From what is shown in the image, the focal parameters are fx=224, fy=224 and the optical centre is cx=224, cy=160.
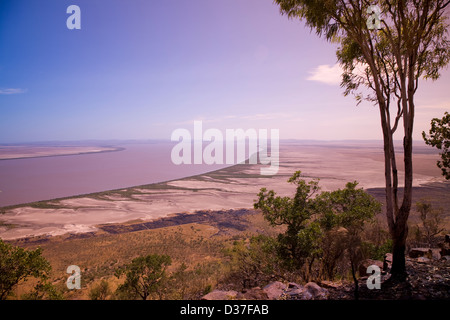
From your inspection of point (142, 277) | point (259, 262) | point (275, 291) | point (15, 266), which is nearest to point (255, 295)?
point (275, 291)

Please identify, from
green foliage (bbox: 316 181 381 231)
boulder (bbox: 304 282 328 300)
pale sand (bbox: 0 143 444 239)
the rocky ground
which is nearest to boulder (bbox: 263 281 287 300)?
the rocky ground

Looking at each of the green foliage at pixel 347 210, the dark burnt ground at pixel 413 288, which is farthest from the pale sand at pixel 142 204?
the dark burnt ground at pixel 413 288

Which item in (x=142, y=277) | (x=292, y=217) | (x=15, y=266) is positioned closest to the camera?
(x=15, y=266)

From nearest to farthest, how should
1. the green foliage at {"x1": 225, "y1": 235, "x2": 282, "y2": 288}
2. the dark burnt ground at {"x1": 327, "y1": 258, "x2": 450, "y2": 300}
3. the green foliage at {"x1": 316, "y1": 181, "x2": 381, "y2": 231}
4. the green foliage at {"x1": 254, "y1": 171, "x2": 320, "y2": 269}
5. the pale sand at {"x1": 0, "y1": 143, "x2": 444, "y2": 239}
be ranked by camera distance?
the dark burnt ground at {"x1": 327, "y1": 258, "x2": 450, "y2": 300}, the green foliage at {"x1": 254, "y1": 171, "x2": 320, "y2": 269}, the green foliage at {"x1": 316, "y1": 181, "x2": 381, "y2": 231}, the green foliage at {"x1": 225, "y1": 235, "x2": 282, "y2": 288}, the pale sand at {"x1": 0, "y1": 143, "x2": 444, "y2": 239}

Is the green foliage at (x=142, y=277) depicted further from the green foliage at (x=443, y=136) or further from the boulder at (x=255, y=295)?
the green foliage at (x=443, y=136)

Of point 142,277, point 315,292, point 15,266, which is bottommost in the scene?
point 142,277

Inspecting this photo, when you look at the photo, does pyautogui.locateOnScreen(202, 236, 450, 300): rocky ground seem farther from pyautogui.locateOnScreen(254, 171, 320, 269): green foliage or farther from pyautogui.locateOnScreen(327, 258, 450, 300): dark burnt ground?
pyautogui.locateOnScreen(254, 171, 320, 269): green foliage

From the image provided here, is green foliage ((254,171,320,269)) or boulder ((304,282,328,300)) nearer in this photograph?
boulder ((304,282,328,300))

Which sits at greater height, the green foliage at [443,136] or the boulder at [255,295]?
the green foliage at [443,136]

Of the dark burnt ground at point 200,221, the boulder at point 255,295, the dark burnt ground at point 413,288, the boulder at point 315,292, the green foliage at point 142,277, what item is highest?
the dark burnt ground at point 413,288

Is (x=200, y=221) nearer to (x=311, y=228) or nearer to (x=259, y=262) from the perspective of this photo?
(x=259, y=262)

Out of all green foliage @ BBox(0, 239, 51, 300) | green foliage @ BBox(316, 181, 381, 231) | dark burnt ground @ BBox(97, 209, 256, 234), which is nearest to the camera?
green foliage @ BBox(0, 239, 51, 300)
